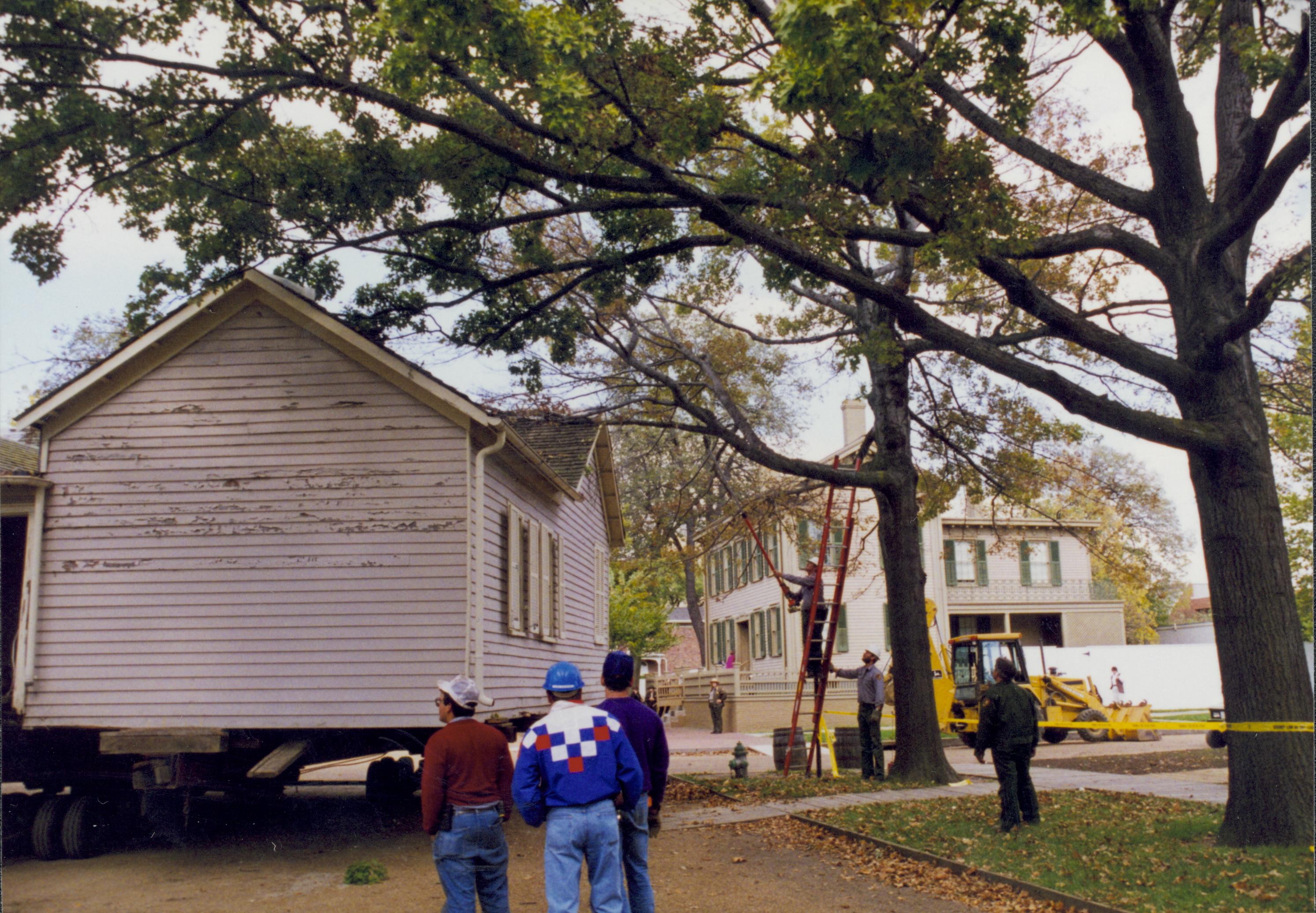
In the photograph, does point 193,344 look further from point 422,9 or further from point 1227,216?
point 1227,216

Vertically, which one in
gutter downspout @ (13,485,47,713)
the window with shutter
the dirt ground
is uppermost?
the window with shutter

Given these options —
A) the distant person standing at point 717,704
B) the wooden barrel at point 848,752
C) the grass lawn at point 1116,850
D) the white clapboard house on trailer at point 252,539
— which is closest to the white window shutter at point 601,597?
the wooden barrel at point 848,752

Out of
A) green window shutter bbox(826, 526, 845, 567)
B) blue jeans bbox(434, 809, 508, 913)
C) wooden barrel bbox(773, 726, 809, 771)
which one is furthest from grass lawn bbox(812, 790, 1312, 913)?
green window shutter bbox(826, 526, 845, 567)

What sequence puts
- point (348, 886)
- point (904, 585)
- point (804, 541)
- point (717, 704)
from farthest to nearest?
point (717, 704), point (804, 541), point (904, 585), point (348, 886)

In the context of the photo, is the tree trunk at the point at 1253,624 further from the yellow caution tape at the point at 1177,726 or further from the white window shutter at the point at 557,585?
the white window shutter at the point at 557,585

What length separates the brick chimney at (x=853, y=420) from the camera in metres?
42.9

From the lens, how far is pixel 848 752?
18.5m

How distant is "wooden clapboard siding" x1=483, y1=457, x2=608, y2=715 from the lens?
13.7m

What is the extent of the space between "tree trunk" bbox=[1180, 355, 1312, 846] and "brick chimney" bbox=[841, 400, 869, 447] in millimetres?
32437

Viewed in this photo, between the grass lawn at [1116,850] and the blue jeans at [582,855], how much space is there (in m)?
4.06

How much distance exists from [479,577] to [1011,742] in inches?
241

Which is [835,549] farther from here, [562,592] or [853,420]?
[562,592]

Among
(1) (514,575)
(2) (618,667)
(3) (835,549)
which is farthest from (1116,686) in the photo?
(2) (618,667)

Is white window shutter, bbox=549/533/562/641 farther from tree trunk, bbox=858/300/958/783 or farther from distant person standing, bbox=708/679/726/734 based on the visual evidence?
distant person standing, bbox=708/679/726/734
